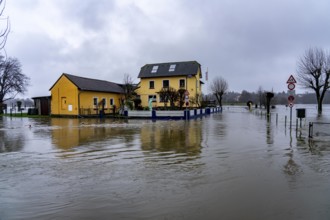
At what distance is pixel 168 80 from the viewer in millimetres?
40844

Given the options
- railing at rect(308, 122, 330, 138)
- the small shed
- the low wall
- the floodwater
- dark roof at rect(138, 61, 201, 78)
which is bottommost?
the floodwater

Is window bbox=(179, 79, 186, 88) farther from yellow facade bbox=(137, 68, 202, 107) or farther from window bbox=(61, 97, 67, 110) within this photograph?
window bbox=(61, 97, 67, 110)

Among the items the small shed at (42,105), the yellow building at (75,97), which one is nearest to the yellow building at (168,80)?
the yellow building at (75,97)

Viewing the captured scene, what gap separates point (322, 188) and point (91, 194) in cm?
456

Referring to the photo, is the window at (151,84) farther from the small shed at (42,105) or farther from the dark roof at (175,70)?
the small shed at (42,105)

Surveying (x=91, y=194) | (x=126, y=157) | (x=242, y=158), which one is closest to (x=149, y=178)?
(x=91, y=194)

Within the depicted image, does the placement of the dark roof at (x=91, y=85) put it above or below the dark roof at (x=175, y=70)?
below

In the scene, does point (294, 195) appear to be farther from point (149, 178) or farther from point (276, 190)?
point (149, 178)

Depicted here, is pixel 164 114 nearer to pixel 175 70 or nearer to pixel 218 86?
pixel 175 70

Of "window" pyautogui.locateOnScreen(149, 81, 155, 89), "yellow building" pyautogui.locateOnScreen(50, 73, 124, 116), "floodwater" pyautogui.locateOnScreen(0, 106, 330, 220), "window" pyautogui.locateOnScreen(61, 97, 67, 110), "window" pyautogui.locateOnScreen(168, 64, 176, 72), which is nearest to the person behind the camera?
"floodwater" pyautogui.locateOnScreen(0, 106, 330, 220)

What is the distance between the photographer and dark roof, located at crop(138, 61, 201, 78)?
40.2 metres

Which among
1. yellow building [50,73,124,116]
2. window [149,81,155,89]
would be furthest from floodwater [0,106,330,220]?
window [149,81,155,89]

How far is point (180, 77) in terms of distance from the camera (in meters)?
40.3

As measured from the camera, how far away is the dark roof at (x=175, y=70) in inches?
1581
